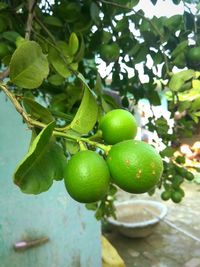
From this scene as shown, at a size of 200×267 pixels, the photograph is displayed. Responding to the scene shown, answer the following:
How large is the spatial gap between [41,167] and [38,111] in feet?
0.24

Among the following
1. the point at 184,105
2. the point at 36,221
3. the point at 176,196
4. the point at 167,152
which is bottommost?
the point at 36,221

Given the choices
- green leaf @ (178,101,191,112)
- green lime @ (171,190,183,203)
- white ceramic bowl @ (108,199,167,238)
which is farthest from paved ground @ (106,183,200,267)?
green leaf @ (178,101,191,112)

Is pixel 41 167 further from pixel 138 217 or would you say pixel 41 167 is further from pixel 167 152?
pixel 138 217

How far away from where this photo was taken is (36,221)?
1.50m

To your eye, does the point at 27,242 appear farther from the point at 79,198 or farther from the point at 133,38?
the point at 79,198

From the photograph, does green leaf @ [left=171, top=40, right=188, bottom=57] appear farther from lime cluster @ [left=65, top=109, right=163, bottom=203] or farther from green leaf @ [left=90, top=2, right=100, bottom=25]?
lime cluster @ [left=65, top=109, right=163, bottom=203]

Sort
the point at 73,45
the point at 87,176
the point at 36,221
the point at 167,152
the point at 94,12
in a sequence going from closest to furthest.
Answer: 1. the point at 87,176
2. the point at 73,45
3. the point at 94,12
4. the point at 167,152
5. the point at 36,221

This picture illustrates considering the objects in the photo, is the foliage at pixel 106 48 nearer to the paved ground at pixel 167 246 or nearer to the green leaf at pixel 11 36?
the green leaf at pixel 11 36

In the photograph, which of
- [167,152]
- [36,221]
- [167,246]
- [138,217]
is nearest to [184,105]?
[167,152]

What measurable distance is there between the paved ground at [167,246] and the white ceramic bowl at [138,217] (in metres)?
0.09

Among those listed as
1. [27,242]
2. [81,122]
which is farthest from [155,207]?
[81,122]

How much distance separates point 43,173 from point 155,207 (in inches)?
104

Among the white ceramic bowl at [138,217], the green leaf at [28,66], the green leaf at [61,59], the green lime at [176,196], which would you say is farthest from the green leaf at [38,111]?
the white ceramic bowl at [138,217]

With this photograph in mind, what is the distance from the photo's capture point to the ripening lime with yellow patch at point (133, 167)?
39 centimetres
